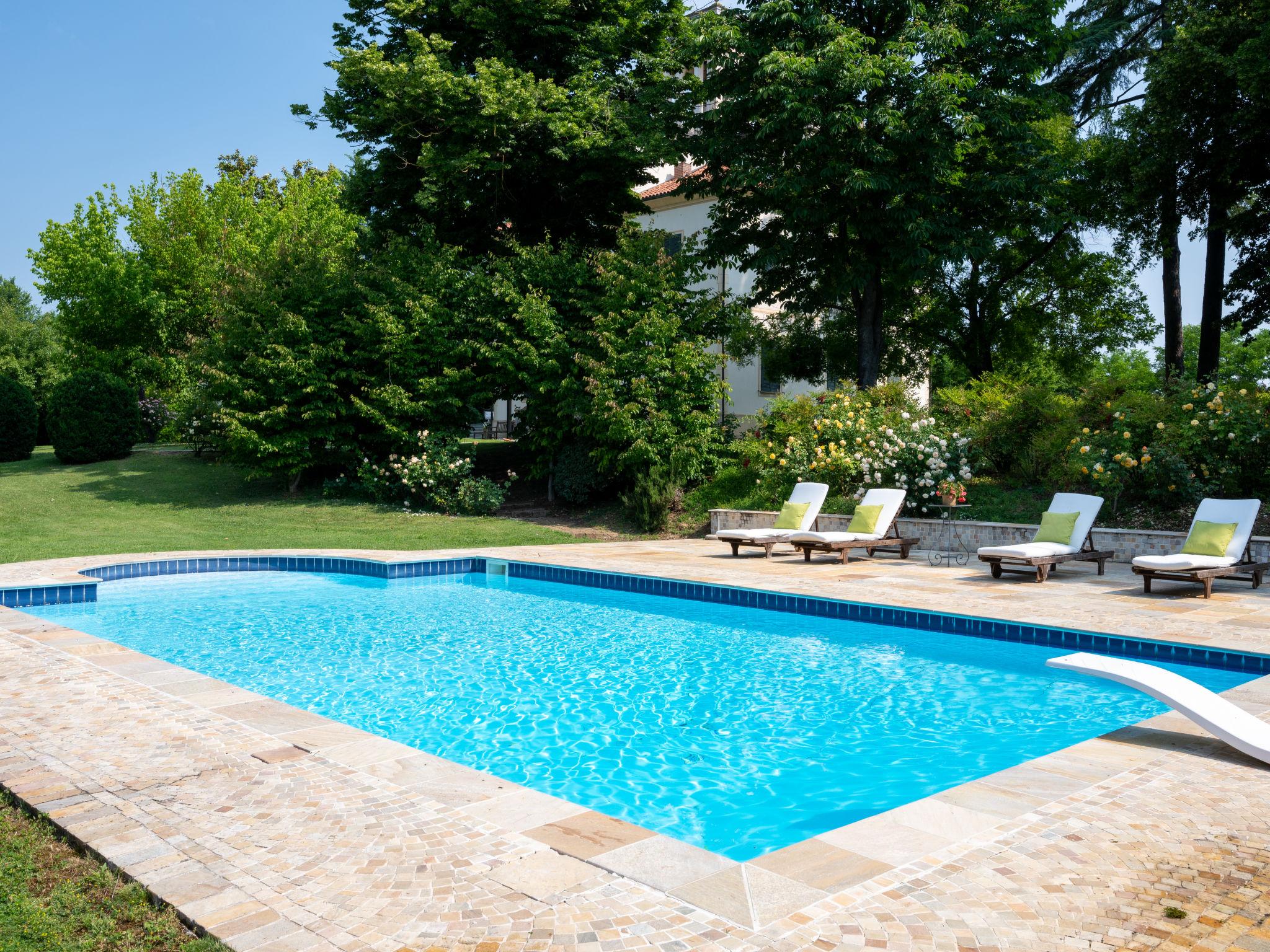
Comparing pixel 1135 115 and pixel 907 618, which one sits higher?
pixel 1135 115

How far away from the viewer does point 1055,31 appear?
1753cm

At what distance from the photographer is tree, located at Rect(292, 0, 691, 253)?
19.2 metres

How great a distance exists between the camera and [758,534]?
1403cm

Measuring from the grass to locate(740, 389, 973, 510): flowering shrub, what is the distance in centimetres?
1331

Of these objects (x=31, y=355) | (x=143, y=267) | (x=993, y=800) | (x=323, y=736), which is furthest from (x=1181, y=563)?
(x=31, y=355)

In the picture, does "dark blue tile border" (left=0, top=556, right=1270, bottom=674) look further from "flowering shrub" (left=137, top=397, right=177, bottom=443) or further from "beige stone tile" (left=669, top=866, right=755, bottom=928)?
"flowering shrub" (left=137, top=397, right=177, bottom=443)

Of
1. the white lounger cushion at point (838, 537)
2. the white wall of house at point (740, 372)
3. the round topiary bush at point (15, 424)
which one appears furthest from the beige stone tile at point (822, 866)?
the round topiary bush at point (15, 424)

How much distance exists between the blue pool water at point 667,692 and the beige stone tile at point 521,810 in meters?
0.91

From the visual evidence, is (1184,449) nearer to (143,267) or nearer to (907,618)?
(907,618)

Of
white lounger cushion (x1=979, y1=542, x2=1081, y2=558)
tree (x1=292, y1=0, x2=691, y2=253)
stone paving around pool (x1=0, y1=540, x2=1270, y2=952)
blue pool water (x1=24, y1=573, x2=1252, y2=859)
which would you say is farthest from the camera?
tree (x1=292, y1=0, x2=691, y2=253)

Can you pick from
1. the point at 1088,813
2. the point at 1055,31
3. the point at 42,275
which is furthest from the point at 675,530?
the point at 42,275

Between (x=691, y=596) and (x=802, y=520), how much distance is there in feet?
12.1

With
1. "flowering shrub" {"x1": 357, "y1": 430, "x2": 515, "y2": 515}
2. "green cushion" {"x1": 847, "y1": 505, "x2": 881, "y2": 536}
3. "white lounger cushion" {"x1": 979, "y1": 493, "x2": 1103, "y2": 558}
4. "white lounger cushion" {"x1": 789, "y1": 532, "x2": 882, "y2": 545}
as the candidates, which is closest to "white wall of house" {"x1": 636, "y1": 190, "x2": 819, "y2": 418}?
"flowering shrub" {"x1": 357, "y1": 430, "x2": 515, "y2": 515}

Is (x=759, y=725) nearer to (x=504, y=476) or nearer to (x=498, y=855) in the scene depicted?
(x=498, y=855)
